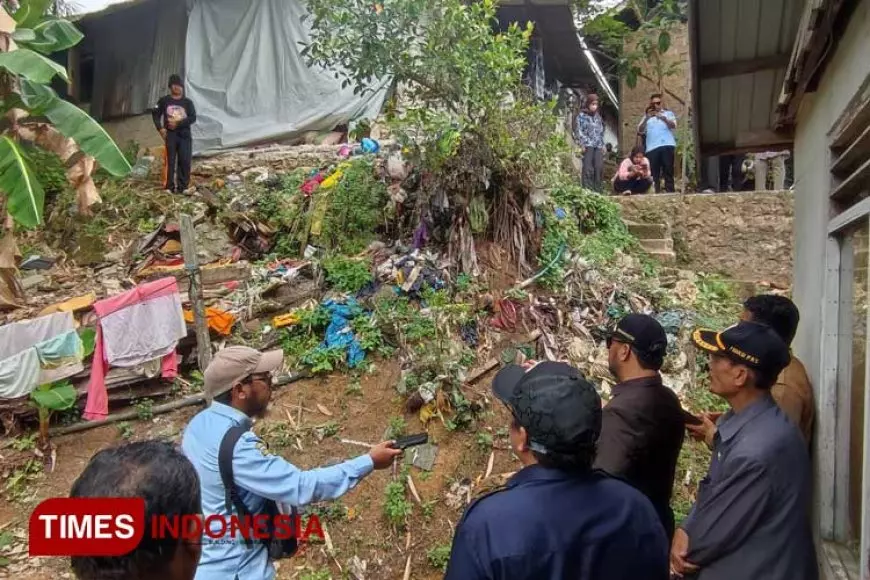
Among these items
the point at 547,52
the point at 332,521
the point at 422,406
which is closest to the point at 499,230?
the point at 422,406

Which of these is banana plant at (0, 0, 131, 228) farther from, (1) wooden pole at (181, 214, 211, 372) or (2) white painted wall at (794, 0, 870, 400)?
(2) white painted wall at (794, 0, 870, 400)

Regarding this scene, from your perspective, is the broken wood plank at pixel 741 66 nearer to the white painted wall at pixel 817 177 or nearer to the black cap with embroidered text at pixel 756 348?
the white painted wall at pixel 817 177

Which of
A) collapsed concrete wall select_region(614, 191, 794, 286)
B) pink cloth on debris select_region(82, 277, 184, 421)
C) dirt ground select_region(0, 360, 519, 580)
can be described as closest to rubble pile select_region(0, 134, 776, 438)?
pink cloth on debris select_region(82, 277, 184, 421)

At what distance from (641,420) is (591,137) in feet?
28.9

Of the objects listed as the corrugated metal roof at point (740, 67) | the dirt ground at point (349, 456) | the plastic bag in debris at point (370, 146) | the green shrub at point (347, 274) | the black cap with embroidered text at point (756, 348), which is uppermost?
the plastic bag in debris at point (370, 146)

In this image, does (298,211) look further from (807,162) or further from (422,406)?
(807,162)

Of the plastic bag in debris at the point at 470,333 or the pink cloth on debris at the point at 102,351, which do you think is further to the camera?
the plastic bag in debris at the point at 470,333

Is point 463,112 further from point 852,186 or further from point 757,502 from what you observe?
point 757,502

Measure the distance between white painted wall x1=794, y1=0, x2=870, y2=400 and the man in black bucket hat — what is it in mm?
894

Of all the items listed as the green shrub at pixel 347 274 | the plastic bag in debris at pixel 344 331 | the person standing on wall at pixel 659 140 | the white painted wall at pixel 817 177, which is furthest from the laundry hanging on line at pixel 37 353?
the person standing on wall at pixel 659 140

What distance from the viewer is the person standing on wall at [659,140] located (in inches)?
394

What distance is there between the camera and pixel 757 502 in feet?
6.97

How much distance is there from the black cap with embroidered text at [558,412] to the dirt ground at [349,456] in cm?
348

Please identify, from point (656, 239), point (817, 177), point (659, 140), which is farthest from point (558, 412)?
point (659, 140)
